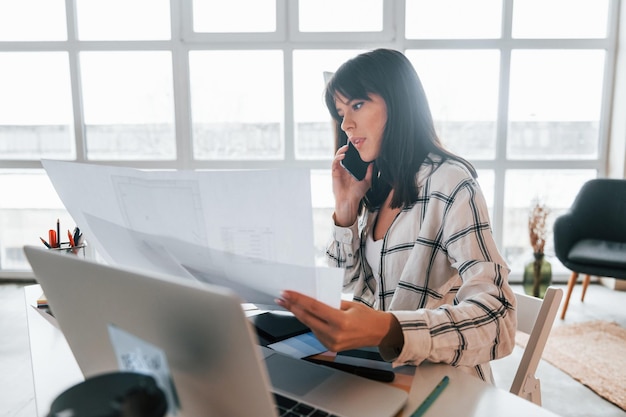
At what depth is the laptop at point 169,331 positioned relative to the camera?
34cm

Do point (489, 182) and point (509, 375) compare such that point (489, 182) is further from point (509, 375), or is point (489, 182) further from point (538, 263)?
point (509, 375)

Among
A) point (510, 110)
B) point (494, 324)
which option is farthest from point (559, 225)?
point (494, 324)

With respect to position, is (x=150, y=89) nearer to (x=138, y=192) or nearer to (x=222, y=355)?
(x=138, y=192)

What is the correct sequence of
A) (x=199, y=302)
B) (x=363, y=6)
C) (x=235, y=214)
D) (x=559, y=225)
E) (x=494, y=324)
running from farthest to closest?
1. (x=363, y=6)
2. (x=559, y=225)
3. (x=494, y=324)
4. (x=235, y=214)
5. (x=199, y=302)

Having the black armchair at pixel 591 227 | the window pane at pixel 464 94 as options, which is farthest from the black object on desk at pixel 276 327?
the window pane at pixel 464 94

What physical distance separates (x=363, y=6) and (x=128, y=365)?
11.3ft

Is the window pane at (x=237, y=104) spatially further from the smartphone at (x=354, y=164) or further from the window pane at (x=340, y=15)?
the smartphone at (x=354, y=164)

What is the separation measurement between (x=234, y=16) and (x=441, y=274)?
3.02 meters

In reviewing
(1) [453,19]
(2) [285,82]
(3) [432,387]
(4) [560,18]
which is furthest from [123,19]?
(3) [432,387]

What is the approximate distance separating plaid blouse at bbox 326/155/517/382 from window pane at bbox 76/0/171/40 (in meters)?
2.91

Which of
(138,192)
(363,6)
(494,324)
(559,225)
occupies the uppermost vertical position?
(363,6)

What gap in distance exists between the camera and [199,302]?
34 centimetres

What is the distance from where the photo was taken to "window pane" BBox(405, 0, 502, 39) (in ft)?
11.3

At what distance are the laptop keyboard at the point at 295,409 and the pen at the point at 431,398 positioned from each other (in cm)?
11
